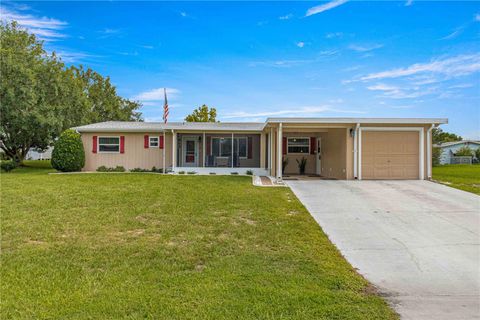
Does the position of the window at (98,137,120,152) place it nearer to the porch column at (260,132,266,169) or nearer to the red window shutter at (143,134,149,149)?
the red window shutter at (143,134,149,149)

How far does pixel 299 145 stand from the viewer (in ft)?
53.8

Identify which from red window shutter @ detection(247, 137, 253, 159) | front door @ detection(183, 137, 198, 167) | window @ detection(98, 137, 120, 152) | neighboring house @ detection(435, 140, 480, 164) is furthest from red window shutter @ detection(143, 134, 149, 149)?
neighboring house @ detection(435, 140, 480, 164)

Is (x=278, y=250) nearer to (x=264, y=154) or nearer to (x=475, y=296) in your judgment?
(x=475, y=296)

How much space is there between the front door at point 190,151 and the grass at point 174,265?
9.80 m

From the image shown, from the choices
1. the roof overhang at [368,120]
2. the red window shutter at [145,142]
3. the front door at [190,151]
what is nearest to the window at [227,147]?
the front door at [190,151]

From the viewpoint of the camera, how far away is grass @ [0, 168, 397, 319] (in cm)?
273

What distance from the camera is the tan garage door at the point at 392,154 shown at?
39.6 ft

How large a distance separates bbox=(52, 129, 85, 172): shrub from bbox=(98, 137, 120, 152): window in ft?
3.47

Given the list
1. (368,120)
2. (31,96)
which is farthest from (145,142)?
(368,120)

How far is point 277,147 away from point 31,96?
1457 centimetres

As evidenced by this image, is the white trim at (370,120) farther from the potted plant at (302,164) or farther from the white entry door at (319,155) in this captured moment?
the potted plant at (302,164)

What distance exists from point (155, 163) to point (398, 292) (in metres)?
14.7

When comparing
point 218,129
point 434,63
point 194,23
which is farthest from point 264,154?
point 434,63

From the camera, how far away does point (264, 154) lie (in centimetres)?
1541
